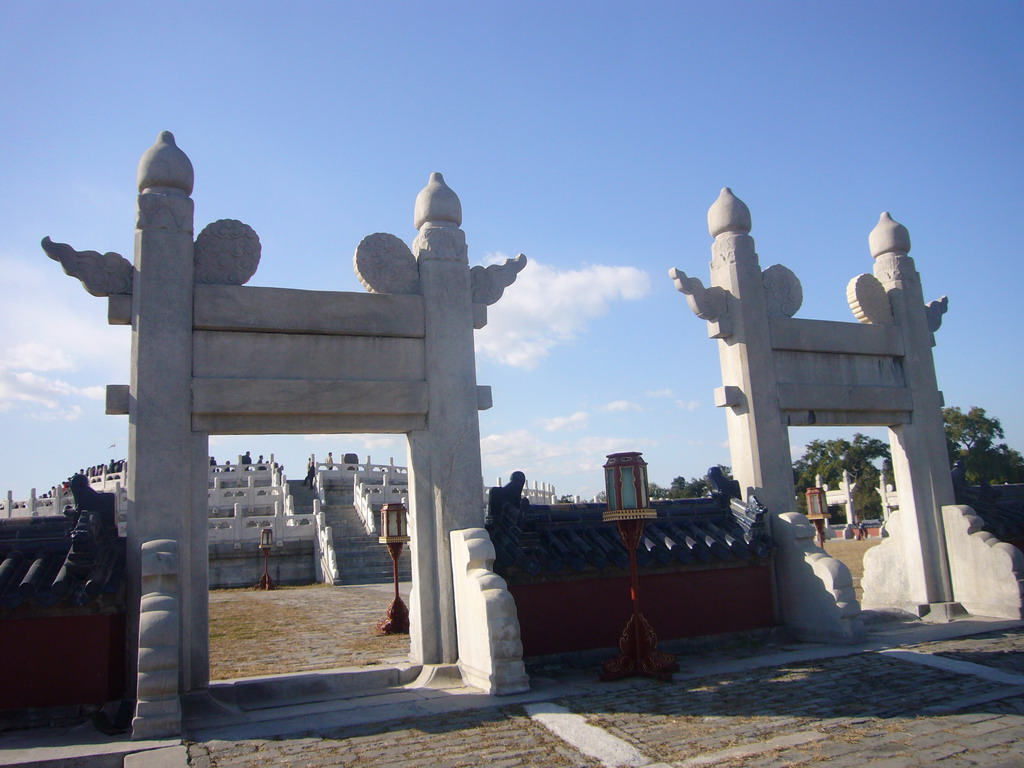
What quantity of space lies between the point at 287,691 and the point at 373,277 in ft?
12.9

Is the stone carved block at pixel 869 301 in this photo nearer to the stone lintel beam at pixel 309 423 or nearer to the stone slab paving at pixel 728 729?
the stone slab paving at pixel 728 729

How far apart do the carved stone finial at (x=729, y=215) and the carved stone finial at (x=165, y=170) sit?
6.08m

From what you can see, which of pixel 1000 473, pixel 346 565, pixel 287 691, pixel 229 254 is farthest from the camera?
pixel 1000 473

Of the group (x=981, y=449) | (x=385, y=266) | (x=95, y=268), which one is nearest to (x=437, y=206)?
(x=385, y=266)

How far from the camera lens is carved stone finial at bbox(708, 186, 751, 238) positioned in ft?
31.9

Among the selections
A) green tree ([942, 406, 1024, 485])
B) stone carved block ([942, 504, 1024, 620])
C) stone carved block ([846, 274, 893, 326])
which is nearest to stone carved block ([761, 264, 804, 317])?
stone carved block ([846, 274, 893, 326])

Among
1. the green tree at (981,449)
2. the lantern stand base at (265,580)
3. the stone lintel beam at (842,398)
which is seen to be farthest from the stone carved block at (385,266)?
the green tree at (981,449)

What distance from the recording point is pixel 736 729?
532 centimetres

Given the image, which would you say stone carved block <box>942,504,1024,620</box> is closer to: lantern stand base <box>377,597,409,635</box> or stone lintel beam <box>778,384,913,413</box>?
stone lintel beam <box>778,384,913,413</box>

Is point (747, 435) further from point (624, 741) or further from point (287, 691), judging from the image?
point (287, 691)

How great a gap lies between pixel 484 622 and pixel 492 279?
11.5 ft

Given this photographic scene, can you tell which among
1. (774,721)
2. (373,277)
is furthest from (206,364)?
(774,721)

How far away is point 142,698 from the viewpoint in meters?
5.58

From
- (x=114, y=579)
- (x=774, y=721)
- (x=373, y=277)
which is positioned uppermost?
(x=373, y=277)
